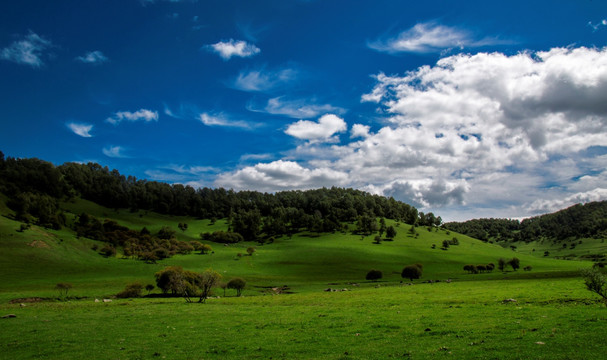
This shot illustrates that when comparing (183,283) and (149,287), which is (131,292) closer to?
(149,287)

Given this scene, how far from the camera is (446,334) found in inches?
828

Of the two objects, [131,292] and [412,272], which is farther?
[412,272]

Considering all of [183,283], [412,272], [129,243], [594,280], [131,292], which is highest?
[129,243]

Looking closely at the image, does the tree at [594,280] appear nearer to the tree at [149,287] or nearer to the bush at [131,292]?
the bush at [131,292]

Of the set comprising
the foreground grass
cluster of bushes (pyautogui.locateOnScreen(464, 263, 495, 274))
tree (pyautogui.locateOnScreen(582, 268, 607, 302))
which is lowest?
cluster of bushes (pyautogui.locateOnScreen(464, 263, 495, 274))

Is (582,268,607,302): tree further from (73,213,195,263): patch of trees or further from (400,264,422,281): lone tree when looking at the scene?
(73,213,195,263): patch of trees

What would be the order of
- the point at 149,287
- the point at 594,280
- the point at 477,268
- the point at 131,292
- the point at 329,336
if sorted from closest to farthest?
1. the point at 329,336
2. the point at 594,280
3. the point at 131,292
4. the point at 149,287
5. the point at 477,268

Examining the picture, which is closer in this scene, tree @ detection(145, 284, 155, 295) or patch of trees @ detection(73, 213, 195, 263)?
tree @ detection(145, 284, 155, 295)

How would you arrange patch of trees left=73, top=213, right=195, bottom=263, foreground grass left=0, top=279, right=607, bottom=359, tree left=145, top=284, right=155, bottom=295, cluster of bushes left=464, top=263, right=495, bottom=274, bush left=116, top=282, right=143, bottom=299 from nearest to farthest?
1. foreground grass left=0, top=279, right=607, bottom=359
2. bush left=116, top=282, right=143, bottom=299
3. tree left=145, top=284, right=155, bottom=295
4. cluster of bushes left=464, top=263, right=495, bottom=274
5. patch of trees left=73, top=213, right=195, bottom=263

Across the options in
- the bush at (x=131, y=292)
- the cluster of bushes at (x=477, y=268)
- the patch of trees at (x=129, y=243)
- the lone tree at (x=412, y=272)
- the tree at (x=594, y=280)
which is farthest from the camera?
the patch of trees at (x=129, y=243)

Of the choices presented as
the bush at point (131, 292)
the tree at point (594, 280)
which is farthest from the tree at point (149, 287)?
the tree at point (594, 280)

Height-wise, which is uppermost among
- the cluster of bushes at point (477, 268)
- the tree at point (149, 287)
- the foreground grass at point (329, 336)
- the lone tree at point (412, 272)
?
the foreground grass at point (329, 336)

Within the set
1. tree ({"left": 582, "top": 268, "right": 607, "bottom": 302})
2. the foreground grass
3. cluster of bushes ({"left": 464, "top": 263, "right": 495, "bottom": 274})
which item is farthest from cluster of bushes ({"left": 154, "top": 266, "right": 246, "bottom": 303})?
cluster of bushes ({"left": 464, "top": 263, "right": 495, "bottom": 274})

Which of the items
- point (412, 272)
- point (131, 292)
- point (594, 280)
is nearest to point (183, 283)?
point (131, 292)
